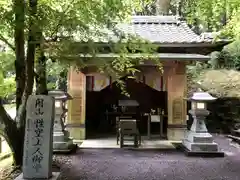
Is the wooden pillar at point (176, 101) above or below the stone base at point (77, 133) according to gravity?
above

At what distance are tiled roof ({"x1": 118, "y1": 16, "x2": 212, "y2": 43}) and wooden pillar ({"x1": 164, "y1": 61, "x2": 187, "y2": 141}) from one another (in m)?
0.89

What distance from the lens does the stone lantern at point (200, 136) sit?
29.2ft

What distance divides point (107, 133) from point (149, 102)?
221 cm

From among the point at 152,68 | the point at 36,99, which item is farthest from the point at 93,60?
the point at 152,68

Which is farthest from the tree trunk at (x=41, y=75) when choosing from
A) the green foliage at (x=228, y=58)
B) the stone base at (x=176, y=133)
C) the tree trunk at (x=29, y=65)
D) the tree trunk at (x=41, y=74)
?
the green foliage at (x=228, y=58)

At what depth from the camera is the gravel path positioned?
21.9ft

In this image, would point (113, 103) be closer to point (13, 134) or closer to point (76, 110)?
point (76, 110)

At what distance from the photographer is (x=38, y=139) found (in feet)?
19.3

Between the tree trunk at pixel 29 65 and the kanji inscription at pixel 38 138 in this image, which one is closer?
the kanji inscription at pixel 38 138

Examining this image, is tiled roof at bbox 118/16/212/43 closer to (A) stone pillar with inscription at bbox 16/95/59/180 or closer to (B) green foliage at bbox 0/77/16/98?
(B) green foliage at bbox 0/77/16/98

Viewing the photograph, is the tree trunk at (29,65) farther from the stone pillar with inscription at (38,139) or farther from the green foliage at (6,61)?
the stone pillar with inscription at (38,139)

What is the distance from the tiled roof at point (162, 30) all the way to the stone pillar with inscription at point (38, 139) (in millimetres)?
5543

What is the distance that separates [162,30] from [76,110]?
14.1 ft

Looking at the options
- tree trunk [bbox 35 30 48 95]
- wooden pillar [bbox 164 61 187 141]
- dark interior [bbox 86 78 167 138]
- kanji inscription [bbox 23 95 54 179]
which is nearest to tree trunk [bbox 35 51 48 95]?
tree trunk [bbox 35 30 48 95]
